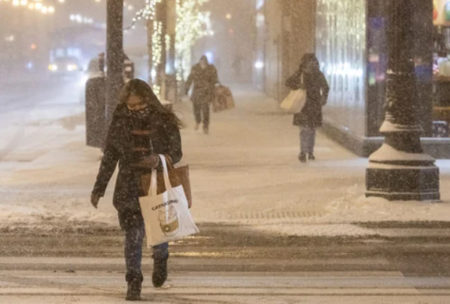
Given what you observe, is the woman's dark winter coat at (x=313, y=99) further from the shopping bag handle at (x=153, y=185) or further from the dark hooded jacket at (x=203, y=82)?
the shopping bag handle at (x=153, y=185)

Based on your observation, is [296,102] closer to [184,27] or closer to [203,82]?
[203,82]

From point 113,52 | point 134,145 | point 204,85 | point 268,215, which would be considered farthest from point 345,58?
point 134,145

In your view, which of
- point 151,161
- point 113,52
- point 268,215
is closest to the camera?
point 151,161

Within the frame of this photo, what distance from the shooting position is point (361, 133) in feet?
55.2

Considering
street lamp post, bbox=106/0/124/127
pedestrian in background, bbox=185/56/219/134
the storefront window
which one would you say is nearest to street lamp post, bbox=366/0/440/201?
street lamp post, bbox=106/0/124/127

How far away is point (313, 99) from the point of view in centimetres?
1587

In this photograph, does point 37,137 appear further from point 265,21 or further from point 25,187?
point 265,21

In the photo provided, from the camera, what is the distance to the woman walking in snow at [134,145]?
6867 mm

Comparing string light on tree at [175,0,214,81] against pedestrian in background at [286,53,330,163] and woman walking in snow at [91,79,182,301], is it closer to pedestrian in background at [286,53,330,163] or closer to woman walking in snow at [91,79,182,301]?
pedestrian in background at [286,53,330,163]

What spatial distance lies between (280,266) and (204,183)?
16.3 ft

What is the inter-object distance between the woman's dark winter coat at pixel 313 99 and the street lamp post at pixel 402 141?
3914 millimetres

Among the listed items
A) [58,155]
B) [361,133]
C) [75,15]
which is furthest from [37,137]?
[75,15]

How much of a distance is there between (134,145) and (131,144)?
23 mm

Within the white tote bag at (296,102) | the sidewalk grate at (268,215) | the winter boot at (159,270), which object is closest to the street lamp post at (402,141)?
the sidewalk grate at (268,215)
